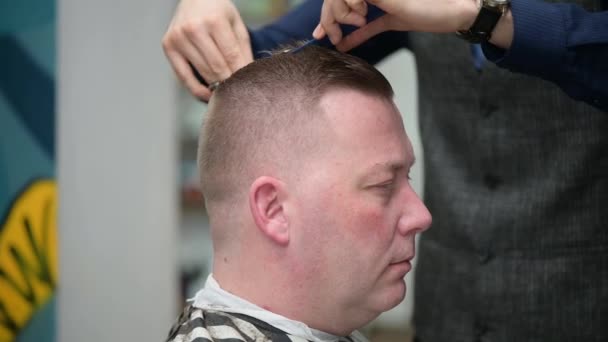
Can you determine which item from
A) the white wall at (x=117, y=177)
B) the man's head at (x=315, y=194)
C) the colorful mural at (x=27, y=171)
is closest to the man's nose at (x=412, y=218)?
the man's head at (x=315, y=194)

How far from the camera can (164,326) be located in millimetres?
3529

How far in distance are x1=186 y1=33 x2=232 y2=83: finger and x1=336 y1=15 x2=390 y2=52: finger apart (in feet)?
0.79

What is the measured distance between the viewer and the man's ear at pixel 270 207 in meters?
1.23

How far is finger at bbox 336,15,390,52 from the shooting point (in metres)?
1.27

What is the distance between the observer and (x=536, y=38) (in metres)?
1.16

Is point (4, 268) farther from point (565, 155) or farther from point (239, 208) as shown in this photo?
point (565, 155)

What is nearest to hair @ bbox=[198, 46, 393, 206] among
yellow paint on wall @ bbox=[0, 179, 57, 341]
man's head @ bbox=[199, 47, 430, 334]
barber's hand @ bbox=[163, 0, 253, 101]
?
man's head @ bbox=[199, 47, 430, 334]

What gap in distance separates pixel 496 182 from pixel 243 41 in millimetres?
681

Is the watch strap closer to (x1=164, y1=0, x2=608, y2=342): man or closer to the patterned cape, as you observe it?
(x1=164, y1=0, x2=608, y2=342): man

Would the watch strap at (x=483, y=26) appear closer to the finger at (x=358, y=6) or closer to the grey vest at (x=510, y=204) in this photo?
the finger at (x=358, y=6)

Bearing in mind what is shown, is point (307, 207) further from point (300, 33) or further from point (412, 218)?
point (300, 33)

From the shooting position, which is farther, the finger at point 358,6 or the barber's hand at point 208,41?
the barber's hand at point 208,41

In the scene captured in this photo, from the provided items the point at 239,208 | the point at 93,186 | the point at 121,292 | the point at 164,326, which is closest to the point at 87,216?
the point at 93,186

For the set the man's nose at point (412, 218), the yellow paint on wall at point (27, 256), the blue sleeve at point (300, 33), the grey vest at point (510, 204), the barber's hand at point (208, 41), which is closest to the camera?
the man's nose at point (412, 218)
